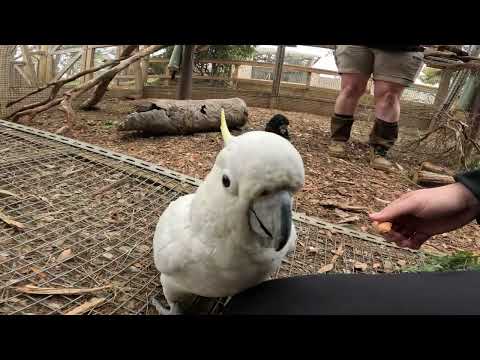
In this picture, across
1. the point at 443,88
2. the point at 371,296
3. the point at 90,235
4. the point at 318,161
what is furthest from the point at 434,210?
the point at 443,88

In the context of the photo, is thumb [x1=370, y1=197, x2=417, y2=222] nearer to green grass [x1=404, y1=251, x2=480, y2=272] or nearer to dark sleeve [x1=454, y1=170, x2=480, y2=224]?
dark sleeve [x1=454, y1=170, x2=480, y2=224]

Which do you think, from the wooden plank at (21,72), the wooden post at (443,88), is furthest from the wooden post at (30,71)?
the wooden post at (443,88)

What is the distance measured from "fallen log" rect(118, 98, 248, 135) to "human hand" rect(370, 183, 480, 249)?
1.90m

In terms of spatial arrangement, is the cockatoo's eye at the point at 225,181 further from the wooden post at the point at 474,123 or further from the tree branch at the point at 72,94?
the wooden post at the point at 474,123

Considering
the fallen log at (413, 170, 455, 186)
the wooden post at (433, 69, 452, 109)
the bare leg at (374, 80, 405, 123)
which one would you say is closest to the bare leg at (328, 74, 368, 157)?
the bare leg at (374, 80, 405, 123)

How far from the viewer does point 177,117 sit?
2477mm

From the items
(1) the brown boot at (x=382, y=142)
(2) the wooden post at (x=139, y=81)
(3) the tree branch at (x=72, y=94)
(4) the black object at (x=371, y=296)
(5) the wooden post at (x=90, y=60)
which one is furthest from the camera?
(2) the wooden post at (x=139, y=81)

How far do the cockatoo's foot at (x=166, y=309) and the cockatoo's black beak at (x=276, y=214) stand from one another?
47 cm

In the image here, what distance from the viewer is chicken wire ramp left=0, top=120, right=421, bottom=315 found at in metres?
0.98

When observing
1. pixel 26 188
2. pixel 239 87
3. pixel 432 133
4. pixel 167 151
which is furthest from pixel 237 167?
pixel 239 87

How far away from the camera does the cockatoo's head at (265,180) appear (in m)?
0.57

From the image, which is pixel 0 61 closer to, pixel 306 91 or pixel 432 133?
pixel 306 91

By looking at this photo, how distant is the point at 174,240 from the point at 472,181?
0.62 metres
